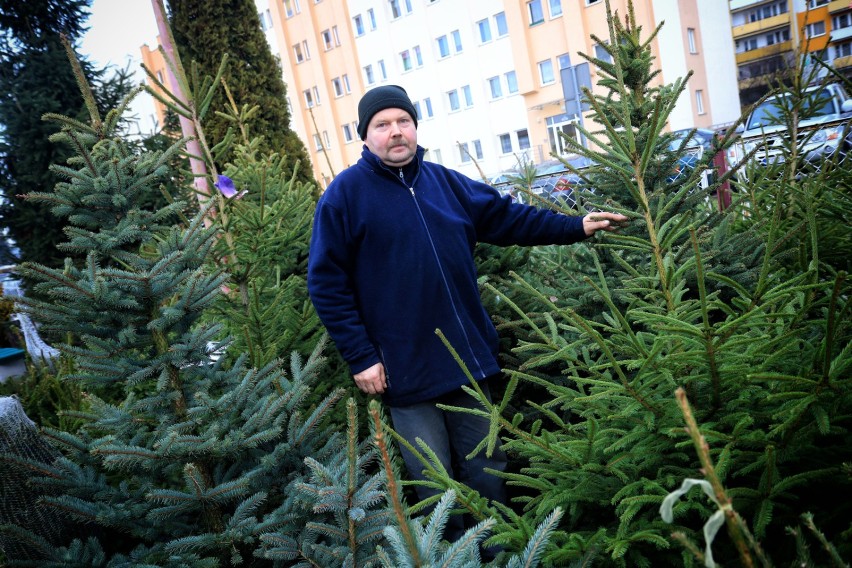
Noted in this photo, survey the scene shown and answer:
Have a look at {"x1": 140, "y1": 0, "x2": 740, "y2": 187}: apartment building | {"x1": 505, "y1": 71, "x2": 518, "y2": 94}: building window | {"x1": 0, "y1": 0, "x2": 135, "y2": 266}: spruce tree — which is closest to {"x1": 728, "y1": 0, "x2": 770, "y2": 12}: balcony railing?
{"x1": 140, "y1": 0, "x2": 740, "y2": 187}: apartment building

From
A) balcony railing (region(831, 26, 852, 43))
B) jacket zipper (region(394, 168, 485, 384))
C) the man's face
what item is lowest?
jacket zipper (region(394, 168, 485, 384))

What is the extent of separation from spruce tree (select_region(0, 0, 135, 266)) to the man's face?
708 centimetres

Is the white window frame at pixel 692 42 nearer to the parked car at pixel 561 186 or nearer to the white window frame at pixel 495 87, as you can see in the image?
the white window frame at pixel 495 87

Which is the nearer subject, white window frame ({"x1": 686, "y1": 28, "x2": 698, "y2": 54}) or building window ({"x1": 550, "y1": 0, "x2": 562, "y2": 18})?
white window frame ({"x1": 686, "y1": 28, "x2": 698, "y2": 54})

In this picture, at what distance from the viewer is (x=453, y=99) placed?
3077cm

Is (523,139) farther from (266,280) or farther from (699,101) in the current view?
(266,280)

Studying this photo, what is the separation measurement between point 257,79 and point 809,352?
10.9 metres

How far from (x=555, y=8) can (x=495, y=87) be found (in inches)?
186

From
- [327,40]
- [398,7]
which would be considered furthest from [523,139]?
[327,40]

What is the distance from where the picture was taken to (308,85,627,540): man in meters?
2.29

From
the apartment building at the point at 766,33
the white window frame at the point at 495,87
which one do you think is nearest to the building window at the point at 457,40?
the white window frame at the point at 495,87

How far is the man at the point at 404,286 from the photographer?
7.52 ft

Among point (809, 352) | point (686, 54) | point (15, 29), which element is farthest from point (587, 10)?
point (809, 352)

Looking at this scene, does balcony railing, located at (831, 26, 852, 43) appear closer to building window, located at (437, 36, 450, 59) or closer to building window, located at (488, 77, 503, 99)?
building window, located at (488, 77, 503, 99)
